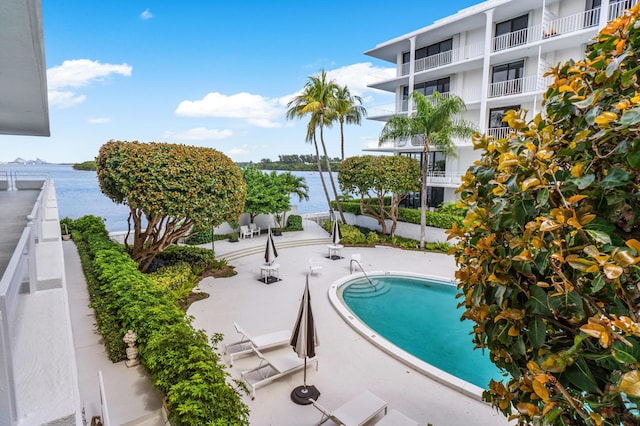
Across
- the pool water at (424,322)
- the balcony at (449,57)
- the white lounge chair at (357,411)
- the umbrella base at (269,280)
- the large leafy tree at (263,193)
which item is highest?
the balcony at (449,57)

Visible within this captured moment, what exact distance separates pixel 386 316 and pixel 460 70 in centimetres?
1873

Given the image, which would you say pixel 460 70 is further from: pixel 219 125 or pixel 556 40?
pixel 219 125

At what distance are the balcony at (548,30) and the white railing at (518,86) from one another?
205cm

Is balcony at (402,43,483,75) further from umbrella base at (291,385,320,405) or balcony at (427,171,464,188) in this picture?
umbrella base at (291,385,320,405)

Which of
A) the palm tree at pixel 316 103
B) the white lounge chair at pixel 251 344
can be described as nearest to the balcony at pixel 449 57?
the palm tree at pixel 316 103

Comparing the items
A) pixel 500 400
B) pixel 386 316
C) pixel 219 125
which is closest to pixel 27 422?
pixel 500 400

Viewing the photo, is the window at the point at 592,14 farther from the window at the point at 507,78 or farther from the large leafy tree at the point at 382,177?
the large leafy tree at the point at 382,177

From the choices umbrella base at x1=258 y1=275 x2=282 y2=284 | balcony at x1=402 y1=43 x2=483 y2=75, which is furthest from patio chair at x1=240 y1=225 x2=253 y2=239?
balcony at x1=402 y1=43 x2=483 y2=75

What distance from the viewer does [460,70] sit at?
22219mm

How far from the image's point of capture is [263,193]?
67.6 ft

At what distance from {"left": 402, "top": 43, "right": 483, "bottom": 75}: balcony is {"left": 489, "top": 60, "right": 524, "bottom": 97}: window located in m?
1.67

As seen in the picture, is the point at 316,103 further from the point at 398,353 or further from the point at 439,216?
the point at 398,353

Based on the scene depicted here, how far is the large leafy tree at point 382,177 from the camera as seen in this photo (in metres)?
19.7

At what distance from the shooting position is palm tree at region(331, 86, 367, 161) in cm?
2334
